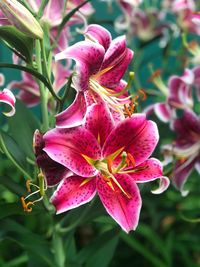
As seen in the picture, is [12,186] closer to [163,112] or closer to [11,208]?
[11,208]

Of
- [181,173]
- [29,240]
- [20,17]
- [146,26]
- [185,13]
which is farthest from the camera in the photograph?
[146,26]

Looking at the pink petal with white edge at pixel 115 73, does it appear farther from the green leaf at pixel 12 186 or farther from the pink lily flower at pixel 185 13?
the pink lily flower at pixel 185 13

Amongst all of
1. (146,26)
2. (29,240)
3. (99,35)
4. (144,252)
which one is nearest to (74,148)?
(99,35)

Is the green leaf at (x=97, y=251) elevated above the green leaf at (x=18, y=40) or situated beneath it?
situated beneath

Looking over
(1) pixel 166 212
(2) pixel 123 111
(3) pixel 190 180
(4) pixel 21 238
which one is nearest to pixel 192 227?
(1) pixel 166 212

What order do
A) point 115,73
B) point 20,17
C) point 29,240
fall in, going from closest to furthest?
1. point 20,17
2. point 115,73
3. point 29,240

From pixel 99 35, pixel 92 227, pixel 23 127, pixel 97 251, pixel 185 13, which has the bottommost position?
pixel 92 227

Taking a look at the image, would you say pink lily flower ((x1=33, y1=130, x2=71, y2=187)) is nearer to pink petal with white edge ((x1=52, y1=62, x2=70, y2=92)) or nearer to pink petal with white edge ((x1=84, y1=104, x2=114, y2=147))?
pink petal with white edge ((x1=84, y1=104, x2=114, y2=147))

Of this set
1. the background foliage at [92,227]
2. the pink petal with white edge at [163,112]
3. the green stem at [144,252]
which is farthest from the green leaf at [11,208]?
the green stem at [144,252]
